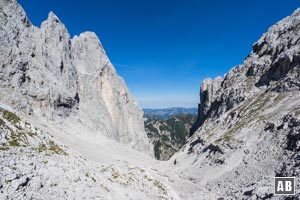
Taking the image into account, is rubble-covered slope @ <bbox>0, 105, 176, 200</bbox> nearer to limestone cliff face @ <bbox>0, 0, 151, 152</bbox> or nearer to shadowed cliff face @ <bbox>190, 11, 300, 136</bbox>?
limestone cliff face @ <bbox>0, 0, 151, 152</bbox>

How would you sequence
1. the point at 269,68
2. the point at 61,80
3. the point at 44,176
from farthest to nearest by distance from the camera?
the point at 269,68 → the point at 61,80 → the point at 44,176

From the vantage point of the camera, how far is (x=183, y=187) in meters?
57.2

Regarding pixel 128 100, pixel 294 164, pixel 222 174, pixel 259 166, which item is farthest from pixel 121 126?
pixel 294 164

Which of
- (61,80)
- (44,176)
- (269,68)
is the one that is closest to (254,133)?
(269,68)

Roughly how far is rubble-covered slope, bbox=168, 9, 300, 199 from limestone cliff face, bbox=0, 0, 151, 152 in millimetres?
35323

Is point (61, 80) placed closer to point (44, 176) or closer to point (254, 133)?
point (254, 133)

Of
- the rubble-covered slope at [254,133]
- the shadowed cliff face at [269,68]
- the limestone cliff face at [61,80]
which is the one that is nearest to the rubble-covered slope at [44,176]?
the rubble-covered slope at [254,133]

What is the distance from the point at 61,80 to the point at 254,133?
57.7 meters

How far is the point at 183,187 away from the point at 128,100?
85.7m

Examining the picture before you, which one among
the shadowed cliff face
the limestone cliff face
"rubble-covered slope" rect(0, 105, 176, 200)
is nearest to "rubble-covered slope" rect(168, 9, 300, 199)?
the shadowed cliff face

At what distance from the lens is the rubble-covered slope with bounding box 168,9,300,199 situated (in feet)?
158

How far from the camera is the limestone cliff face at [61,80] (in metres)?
70.6

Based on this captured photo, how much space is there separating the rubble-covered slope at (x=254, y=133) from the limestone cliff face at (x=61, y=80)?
35.3m

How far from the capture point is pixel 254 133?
64.0 m
